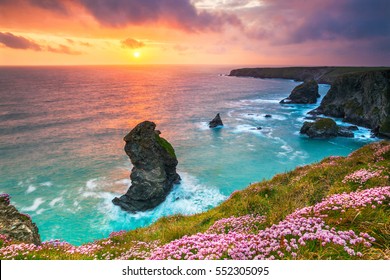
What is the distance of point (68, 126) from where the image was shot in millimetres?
72500

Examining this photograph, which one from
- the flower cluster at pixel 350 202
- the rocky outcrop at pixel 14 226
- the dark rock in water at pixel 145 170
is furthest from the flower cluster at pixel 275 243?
the dark rock in water at pixel 145 170

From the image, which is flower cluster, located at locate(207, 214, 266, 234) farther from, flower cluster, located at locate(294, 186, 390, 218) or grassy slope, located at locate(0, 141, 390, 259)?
flower cluster, located at locate(294, 186, 390, 218)

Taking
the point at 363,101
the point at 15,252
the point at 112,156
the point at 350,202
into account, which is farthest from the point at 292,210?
the point at 363,101

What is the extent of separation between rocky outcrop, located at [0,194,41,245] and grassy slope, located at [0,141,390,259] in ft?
8.40

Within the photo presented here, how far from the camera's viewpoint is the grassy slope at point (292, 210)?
5504mm

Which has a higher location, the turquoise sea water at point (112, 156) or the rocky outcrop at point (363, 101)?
the rocky outcrop at point (363, 101)

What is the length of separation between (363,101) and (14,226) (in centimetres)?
9402

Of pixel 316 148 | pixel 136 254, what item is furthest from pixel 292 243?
pixel 316 148

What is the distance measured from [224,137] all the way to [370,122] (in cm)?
4568

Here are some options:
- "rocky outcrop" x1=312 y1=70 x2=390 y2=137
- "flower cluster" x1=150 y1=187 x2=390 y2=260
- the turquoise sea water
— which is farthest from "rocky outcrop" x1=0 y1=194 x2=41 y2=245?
"rocky outcrop" x1=312 y1=70 x2=390 y2=137

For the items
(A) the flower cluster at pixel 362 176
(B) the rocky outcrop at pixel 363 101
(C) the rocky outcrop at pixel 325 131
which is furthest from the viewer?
(B) the rocky outcrop at pixel 363 101

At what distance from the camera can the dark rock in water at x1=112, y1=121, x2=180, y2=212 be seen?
3306 cm

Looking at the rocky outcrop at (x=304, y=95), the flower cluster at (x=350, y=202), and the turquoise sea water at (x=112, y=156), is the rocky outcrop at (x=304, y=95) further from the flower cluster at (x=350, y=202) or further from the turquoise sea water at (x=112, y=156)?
the flower cluster at (x=350, y=202)

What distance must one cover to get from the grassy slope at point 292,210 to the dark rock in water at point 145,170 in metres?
19.0
